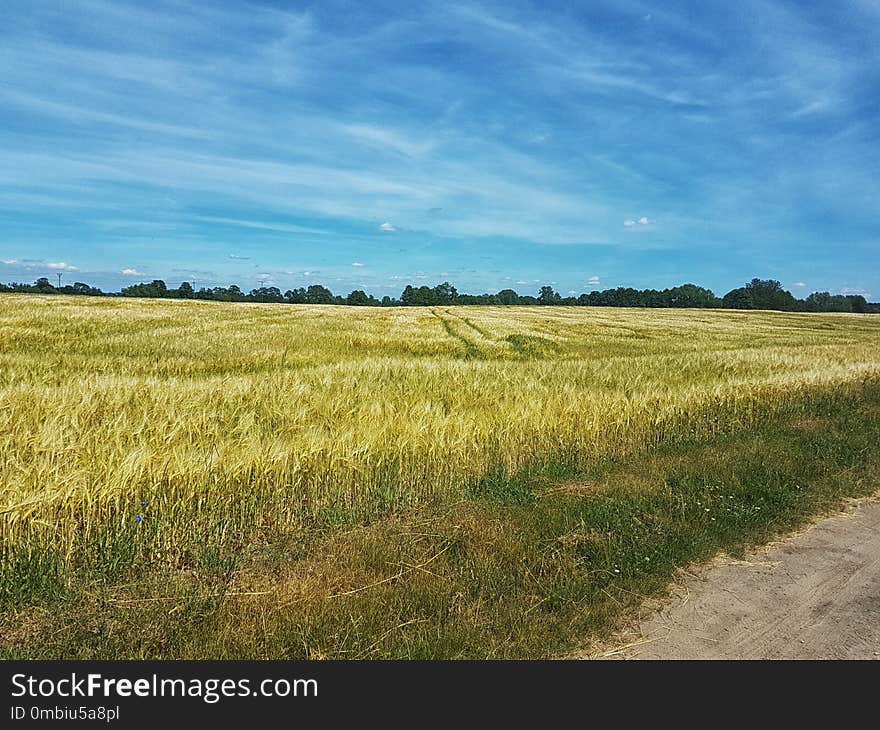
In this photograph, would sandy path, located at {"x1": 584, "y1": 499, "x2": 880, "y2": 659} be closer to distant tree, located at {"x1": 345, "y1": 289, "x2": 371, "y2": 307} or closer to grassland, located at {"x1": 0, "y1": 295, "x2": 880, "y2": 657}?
grassland, located at {"x1": 0, "y1": 295, "x2": 880, "y2": 657}

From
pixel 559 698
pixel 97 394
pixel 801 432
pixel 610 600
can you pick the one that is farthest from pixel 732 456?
pixel 97 394

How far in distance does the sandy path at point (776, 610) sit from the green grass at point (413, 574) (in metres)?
0.21

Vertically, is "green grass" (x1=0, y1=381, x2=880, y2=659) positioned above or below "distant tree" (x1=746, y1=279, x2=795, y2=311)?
below

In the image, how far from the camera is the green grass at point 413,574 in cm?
301

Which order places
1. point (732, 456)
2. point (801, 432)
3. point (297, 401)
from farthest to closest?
point (801, 432)
point (297, 401)
point (732, 456)

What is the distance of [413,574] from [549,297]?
173m

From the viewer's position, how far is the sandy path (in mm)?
3119

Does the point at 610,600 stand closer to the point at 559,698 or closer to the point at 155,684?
the point at 559,698

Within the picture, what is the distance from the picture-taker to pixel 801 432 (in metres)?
8.05

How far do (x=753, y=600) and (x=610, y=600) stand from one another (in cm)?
106

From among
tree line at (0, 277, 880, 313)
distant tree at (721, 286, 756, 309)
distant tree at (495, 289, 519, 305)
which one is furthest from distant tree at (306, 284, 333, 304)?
distant tree at (721, 286, 756, 309)

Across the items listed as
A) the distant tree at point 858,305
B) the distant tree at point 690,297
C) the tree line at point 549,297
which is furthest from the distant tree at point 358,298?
the distant tree at point 858,305

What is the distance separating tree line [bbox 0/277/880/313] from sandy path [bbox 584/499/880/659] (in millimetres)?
129016

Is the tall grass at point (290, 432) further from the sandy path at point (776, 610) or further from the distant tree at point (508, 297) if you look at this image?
the distant tree at point (508, 297)
